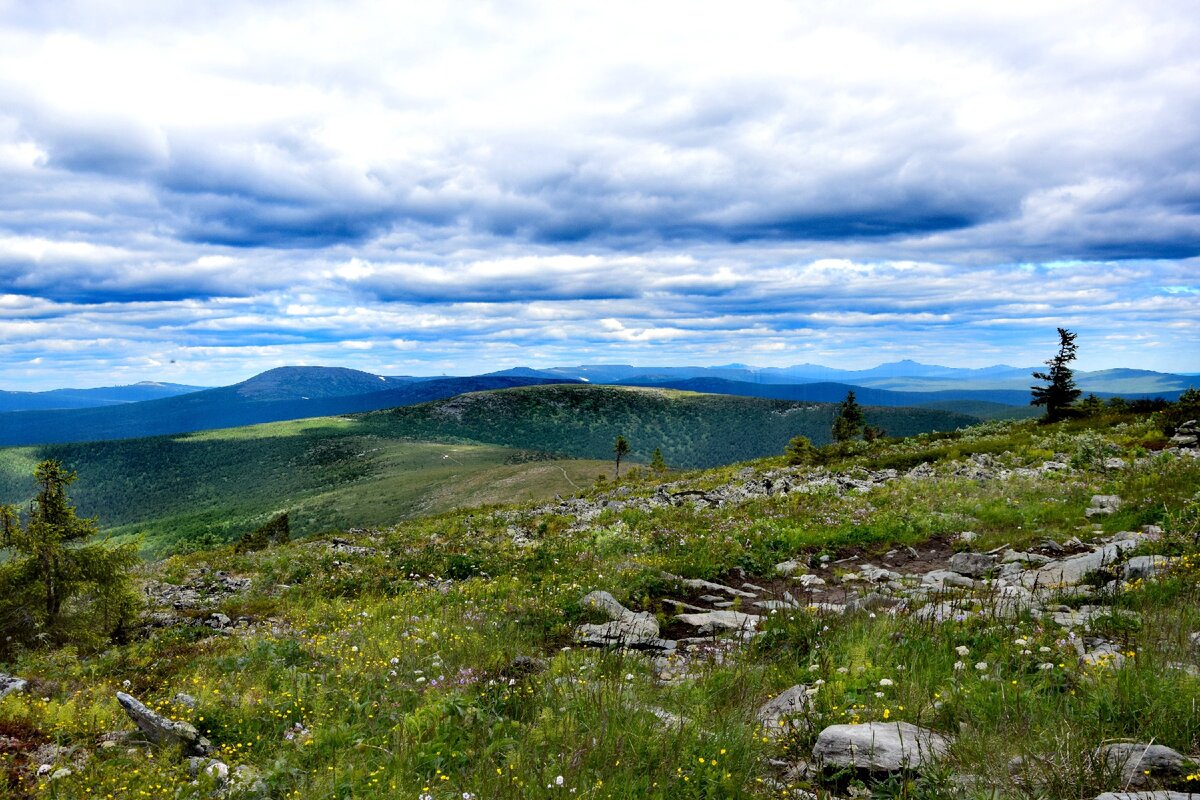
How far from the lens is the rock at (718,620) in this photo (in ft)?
30.7

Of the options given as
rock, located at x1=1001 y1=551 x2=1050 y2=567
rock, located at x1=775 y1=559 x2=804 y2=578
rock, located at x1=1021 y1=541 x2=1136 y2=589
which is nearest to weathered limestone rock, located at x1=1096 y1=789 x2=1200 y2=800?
rock, located at x1=1021 y1=541 x2=1136 y2=589

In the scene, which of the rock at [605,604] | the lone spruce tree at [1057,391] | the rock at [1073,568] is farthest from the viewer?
the lone spruce tree at [1057,391]

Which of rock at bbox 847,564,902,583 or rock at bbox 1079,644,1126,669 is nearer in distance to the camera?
rock at bbox 1079,644,1126,669

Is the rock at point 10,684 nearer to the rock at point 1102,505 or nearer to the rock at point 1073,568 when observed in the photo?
the rock at point 1073,568

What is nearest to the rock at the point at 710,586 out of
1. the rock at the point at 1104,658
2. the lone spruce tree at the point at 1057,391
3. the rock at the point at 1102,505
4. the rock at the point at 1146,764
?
the rock at the point at 1104,658

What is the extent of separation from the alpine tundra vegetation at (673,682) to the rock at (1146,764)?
0.06ft

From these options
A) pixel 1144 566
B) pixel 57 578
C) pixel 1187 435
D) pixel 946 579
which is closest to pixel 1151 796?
pixel 1144 566

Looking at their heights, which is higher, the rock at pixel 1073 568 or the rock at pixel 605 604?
the rock at pixel 1073 568

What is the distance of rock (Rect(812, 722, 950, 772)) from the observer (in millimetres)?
4680

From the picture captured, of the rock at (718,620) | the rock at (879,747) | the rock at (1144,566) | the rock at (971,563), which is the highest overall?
the rock at (1144,566)

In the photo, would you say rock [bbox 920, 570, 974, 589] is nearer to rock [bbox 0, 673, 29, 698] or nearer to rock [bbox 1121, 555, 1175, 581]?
rock [bbox 1121, 555, 1175, 581]

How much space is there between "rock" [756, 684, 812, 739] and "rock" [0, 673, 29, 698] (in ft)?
28.8

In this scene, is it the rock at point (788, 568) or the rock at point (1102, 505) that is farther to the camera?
the rock at point (1102, 505)

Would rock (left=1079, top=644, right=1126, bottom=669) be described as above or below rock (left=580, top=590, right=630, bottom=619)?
above
